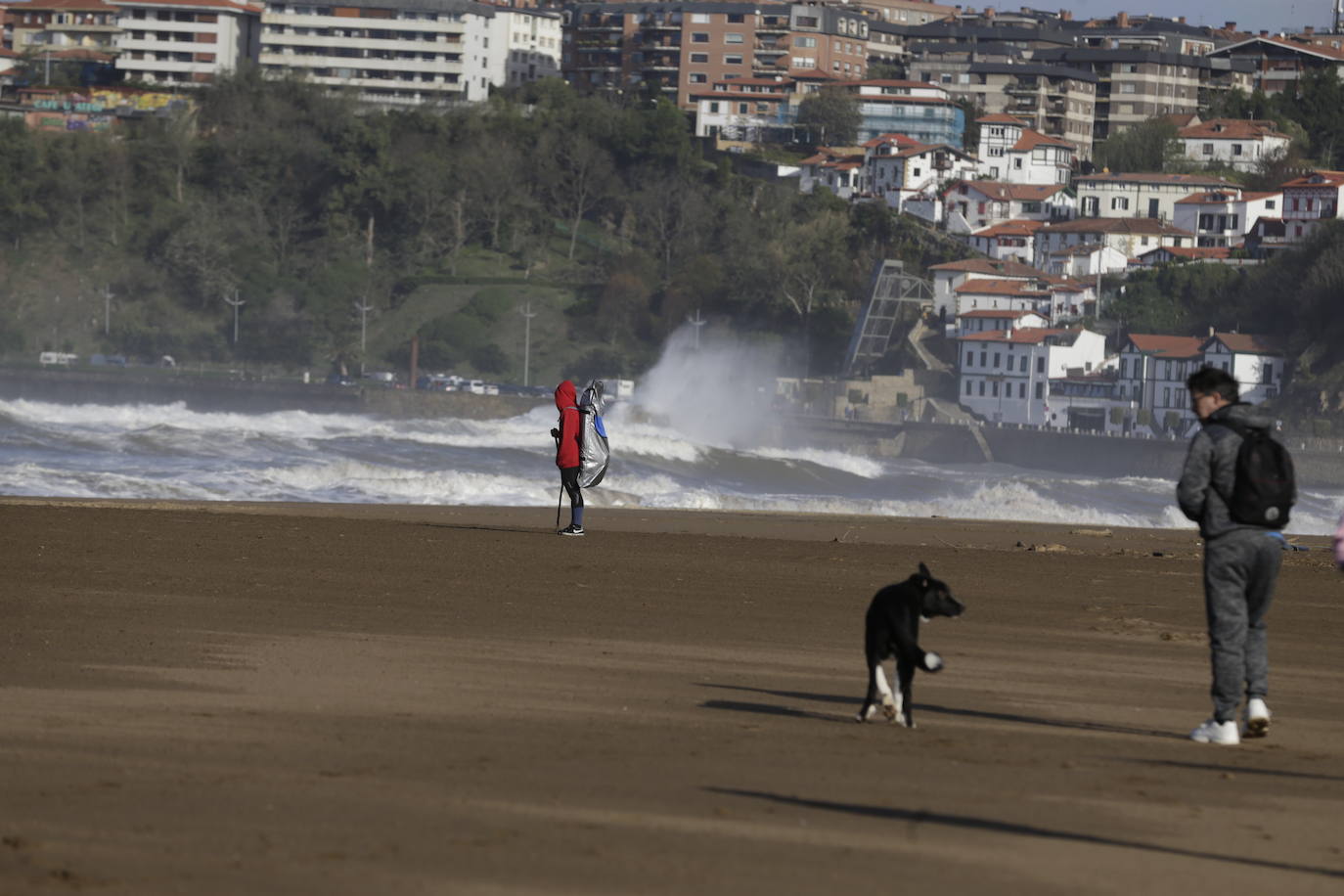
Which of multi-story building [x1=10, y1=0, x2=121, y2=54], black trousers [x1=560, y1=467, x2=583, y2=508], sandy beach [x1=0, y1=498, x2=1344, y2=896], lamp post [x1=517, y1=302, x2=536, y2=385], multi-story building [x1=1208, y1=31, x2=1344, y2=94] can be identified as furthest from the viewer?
multi-story building [x1=1208, y1=31, x2=1344, y2=94]

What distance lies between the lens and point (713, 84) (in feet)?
387

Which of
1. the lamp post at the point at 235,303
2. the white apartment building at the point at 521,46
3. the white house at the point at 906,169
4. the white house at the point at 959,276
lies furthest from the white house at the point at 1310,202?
the lamp post at the point at 235,303

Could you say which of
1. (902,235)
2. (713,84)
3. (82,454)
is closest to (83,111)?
(713,84)

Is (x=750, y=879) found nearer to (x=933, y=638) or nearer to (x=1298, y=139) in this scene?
(x=933, y=638)

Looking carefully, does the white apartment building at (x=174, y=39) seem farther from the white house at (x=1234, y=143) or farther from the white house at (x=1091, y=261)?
the white house at (x=1234, y=143)

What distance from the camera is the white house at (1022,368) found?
7688 cm

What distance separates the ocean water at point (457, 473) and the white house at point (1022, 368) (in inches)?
399

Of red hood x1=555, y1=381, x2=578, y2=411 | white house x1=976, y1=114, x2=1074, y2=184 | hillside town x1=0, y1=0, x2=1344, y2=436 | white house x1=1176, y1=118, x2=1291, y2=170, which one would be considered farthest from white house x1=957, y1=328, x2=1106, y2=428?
red hood x1=555, y1=381, x2=578, y2=411

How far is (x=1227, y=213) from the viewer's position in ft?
305

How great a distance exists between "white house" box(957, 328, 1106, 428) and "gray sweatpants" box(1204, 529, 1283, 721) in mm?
70019

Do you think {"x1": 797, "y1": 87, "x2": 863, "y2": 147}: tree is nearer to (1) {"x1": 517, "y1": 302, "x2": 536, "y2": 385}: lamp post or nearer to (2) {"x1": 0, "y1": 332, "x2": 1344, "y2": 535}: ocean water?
(1) {"x1": 517, "y1": 302, "x2": 536, "y2": 385}: lamp post

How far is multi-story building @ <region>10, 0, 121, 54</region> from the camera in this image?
121562 mm

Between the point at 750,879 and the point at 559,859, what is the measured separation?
0.47 meters

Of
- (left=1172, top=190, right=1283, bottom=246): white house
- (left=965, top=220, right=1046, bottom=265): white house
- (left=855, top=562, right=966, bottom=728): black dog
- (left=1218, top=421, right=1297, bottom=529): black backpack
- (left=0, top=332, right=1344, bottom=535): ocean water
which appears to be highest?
(left=1172, top=190, right=1283, bottom=246): white house
